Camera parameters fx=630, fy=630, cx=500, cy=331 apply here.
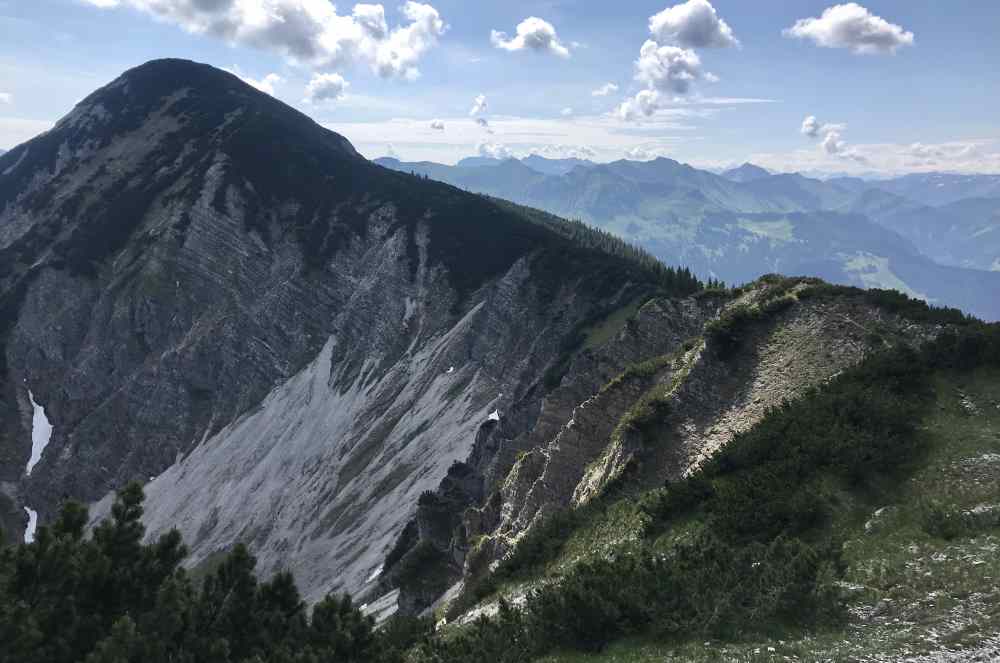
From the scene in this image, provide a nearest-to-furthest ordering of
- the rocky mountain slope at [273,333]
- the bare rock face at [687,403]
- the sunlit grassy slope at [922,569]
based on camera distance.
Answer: the sunlit grassy slope at [922,569]
the bare rock face at [687,403]
the rocky mountain slope at [273,333]

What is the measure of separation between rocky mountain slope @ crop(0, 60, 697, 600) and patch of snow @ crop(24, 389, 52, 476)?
120 centimetres

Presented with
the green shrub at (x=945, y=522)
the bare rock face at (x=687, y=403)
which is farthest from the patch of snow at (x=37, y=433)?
the green shrub at (x=945, y=522)

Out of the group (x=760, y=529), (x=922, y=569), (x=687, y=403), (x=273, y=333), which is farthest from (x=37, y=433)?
(x=922, y=569)

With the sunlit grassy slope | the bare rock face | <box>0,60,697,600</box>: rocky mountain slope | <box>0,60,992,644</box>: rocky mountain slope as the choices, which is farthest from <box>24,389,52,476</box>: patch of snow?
the sunlit grassy slope

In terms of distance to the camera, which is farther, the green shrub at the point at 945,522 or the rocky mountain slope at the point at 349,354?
the rocky mountain slope at the point at 349,354

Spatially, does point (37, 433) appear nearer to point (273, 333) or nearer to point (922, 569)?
point (273, 333)

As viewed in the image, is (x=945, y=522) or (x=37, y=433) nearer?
(x=945, y=522)

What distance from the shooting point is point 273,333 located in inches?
5241

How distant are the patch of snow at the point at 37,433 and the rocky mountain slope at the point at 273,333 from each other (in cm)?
120

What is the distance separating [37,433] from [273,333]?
161 ft

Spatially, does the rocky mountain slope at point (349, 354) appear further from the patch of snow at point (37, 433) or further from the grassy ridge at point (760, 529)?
the grassy ridge at point (760, 529)

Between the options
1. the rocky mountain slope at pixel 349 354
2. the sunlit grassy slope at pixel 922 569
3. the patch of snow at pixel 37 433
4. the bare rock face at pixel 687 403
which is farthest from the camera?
the patch of snow at pixel 37 433

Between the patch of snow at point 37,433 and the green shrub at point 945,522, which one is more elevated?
the green shrub at point 945,522

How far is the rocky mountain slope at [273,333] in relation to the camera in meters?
96.1
